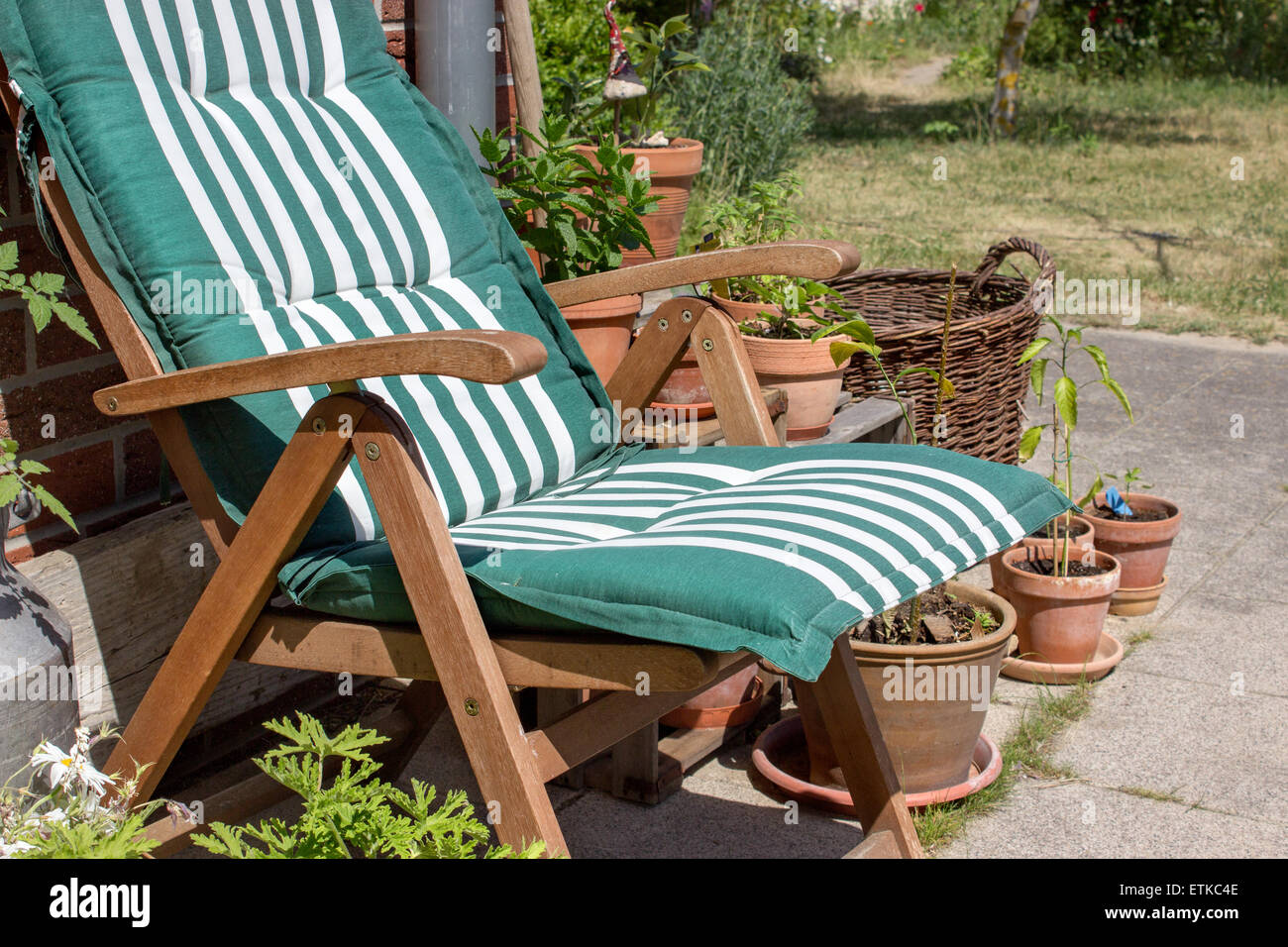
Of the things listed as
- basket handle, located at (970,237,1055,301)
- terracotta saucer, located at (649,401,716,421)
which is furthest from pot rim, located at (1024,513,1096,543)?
terracotta saucer, located at (649,401,716,421)

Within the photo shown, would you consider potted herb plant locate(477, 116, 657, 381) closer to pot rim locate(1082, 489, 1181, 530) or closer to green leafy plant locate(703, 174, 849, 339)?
green leafy plant locate(703, 174, 849, 339)

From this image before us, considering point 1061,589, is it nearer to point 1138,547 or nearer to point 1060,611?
point 1060,611

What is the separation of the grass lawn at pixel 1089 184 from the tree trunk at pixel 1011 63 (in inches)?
6.2

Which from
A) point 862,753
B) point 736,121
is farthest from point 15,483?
point 736,121

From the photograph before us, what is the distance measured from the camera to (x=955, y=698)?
204 cm

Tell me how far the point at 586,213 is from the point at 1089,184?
6.90 m

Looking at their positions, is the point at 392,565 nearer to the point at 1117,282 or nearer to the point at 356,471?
the point at 356,471

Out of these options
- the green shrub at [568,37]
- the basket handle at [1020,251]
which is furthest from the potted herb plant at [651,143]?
the green shrub at [568,37]

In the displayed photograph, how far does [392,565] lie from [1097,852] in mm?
1152

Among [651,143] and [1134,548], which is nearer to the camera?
[1134,548]

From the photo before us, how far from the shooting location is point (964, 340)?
2934mm

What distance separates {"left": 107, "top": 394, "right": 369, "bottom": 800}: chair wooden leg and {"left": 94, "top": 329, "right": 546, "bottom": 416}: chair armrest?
47 millimetres

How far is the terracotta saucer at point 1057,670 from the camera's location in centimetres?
260

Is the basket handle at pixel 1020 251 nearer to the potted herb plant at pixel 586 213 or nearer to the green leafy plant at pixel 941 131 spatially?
the potted herb plant at pixel 586 213
